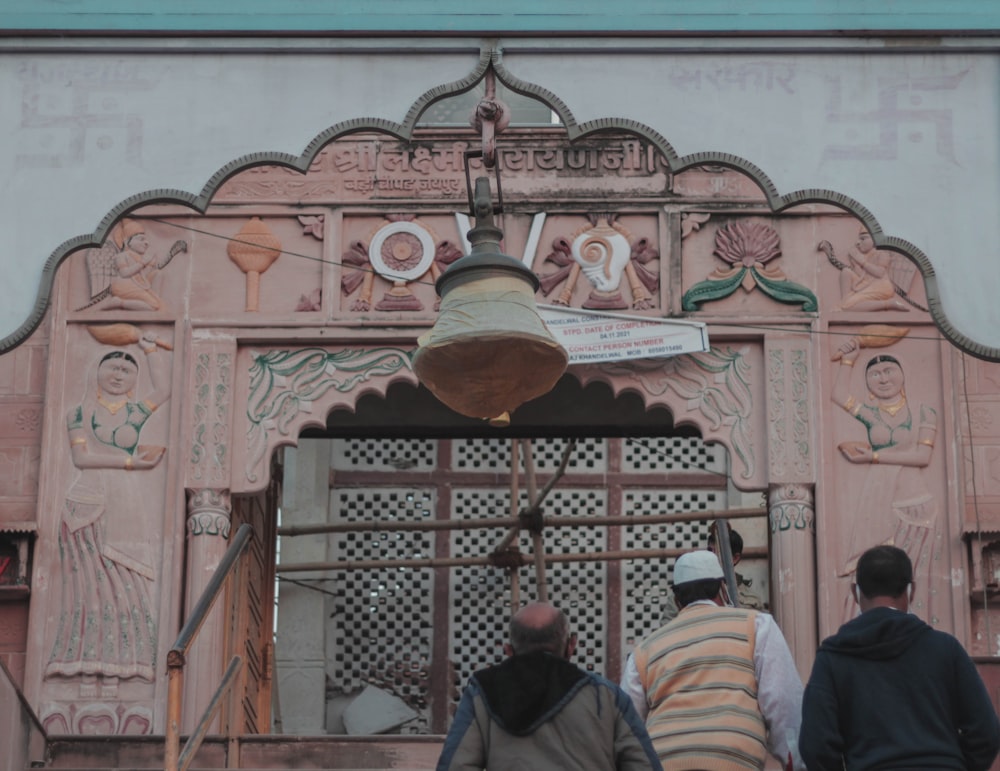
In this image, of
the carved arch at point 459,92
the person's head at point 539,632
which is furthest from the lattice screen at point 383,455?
the person's head at point 539,632

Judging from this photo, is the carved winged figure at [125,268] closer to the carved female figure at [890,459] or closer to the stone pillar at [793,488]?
the stone pillar at [793,488]

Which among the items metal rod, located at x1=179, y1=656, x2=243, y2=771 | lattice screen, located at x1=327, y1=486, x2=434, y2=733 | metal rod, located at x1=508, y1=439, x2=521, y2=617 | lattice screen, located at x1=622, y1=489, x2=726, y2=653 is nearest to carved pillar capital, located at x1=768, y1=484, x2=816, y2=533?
metal rod, located at x1=179, y1=656, x2=243, y2=771

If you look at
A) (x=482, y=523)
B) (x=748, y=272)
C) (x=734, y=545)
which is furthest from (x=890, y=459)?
(x=482, y=523)

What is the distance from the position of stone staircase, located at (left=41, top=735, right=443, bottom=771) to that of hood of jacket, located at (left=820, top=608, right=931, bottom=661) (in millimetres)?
4644

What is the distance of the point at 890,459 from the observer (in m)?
12.2

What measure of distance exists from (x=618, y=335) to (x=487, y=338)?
464 centimetres

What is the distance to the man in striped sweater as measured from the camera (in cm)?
704

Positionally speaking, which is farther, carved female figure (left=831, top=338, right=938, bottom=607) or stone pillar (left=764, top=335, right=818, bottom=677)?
carved female figure (left=831, top=338, right=938, bottom=607)

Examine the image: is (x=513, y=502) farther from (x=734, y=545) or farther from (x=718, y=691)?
(x=718, y=691)

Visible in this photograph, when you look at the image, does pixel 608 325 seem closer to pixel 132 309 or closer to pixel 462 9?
pixel 132 309

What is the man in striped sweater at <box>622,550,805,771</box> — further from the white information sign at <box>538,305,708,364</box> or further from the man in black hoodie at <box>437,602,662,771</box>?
the white information sign at <box>538,305,708,364</box>

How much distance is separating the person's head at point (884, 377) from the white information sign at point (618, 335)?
0.95 meters

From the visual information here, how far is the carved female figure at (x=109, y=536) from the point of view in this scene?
469 inches

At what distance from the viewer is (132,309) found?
12531 millimetres
